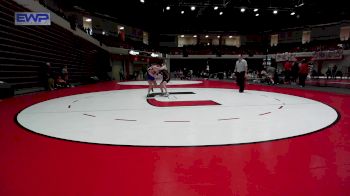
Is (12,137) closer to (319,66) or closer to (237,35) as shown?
(319,66)

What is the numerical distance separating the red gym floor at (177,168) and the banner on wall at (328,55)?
91.6 ft

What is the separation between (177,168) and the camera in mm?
2410

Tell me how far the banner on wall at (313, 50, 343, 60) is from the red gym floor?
1099 inches

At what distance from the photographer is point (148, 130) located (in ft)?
12.6

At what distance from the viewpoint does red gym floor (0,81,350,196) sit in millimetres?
1980

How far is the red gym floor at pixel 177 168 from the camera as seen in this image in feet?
6.50

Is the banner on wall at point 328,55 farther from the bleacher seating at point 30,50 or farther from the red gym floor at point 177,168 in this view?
the red gym floor at point 177,168

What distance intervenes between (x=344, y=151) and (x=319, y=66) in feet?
106

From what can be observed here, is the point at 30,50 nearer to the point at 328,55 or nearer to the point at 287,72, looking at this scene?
the point at 287,72

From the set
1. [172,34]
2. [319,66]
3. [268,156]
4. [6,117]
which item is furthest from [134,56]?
[268,156]

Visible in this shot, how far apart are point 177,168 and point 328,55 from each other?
1208 inches

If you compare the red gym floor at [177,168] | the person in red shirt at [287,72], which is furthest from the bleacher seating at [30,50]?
the person in red shirt at [287,72]

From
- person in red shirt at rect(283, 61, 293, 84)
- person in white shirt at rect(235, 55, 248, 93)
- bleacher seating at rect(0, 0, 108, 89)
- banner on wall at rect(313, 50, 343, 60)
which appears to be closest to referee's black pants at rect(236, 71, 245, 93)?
person in white shirt at rect(235, 55, 248, 93)

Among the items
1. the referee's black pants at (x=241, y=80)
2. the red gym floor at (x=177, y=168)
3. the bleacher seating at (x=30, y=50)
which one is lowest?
the red gym floor at (x=177, y=168)
